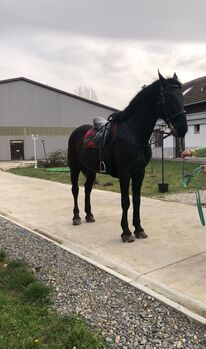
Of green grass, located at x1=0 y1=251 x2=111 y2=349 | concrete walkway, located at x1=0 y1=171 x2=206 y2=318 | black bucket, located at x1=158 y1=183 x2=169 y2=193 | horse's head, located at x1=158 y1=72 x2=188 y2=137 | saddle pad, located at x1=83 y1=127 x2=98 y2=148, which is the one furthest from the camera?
black bucket, located at x1=158 y1=183 x2=169 y2=193

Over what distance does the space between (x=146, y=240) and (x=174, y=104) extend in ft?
6.68

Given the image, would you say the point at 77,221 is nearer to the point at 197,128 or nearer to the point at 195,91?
the point at 197,128

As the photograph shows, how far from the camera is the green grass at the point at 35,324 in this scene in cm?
292

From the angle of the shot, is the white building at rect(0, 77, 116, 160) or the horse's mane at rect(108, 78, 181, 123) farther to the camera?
the white building at rect(0, 77, 116, 160)

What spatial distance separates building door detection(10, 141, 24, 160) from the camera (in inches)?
1761

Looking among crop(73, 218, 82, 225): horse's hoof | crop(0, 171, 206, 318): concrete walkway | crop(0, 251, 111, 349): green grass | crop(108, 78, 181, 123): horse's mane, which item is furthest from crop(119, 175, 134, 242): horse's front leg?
crop(0, 251, 111, 349): green grass

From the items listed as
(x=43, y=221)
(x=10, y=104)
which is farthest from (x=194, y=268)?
(x=10, y=104)

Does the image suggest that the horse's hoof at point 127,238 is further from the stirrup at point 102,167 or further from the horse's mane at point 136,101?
the horse's mane at point 136,101

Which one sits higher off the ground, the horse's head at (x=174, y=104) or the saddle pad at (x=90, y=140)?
the horse's head at (x=174, y=104)

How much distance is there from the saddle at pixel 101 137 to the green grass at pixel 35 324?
247 cm

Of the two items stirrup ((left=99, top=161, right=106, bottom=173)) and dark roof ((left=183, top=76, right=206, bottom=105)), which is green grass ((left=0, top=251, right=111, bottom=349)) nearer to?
stirrup ((left=99, top=161, right=106, bottom=173))

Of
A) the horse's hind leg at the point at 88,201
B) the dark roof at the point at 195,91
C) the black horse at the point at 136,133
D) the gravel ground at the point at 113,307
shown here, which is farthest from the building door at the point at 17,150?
the gravel ground at the point at 113,307

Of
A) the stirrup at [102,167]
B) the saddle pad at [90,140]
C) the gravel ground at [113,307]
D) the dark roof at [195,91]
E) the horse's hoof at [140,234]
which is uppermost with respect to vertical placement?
the dark roof at [195,91]

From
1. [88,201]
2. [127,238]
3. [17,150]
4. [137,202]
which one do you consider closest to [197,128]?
[88,201]
